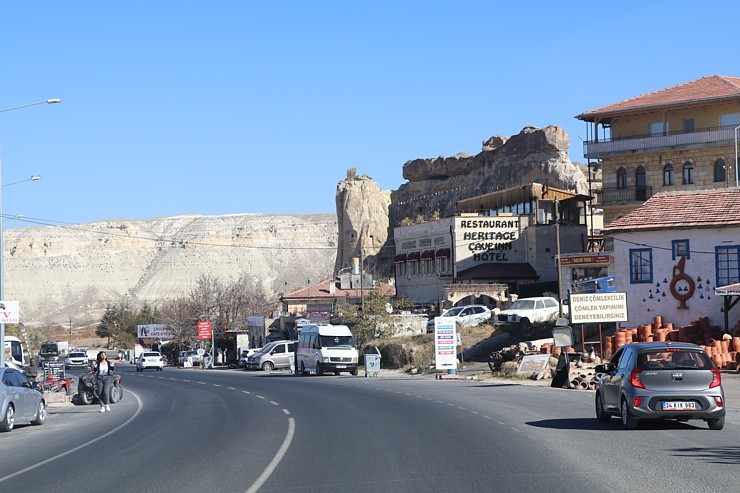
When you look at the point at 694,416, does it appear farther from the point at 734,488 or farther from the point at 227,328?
the point at 227,328

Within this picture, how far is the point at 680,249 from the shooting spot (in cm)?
4497

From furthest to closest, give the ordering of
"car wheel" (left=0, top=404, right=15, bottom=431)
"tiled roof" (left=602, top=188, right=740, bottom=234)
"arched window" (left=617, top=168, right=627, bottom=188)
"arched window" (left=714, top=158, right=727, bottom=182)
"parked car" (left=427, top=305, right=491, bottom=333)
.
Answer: "arched window" (left=617, top=168, right=627, bottom=188)
"arched window" (left=714, top=158, right=727, bottom=182)
"parked car" (left=427, top=305, right=491, bottom=333)
"tiled roof" (left=602, top=188, right=740, bottom=234)
"car wheel" (left=0, top=404, right=15, bottom=431)

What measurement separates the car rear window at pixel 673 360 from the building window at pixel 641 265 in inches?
1107

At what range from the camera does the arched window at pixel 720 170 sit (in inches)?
2598

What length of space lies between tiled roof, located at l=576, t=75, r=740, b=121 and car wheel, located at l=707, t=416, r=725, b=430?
5012cm

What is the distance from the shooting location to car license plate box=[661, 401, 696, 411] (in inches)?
711

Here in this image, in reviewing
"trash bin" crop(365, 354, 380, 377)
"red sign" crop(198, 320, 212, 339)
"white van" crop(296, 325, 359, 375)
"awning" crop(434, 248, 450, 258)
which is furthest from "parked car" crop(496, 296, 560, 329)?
"red sign" crop(198, 320, 212, 339)

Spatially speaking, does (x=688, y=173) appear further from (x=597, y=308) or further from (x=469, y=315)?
(x=597, y=308)

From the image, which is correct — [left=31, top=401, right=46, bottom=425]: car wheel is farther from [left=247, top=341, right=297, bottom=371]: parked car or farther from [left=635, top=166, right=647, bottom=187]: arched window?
[left=635, top=166, right=647, bottom=187]: arched window

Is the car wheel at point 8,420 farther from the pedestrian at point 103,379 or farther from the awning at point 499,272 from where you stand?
the awning at point 499,272

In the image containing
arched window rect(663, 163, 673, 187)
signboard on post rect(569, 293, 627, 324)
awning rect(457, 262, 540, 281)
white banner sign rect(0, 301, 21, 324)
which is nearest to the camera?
white banner sign rect(0, 301, 21, 324)

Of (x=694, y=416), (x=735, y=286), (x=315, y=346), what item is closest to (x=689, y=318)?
(x=735, y=286)

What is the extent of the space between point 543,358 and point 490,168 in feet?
231

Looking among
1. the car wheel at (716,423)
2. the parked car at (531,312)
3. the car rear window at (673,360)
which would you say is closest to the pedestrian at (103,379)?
the car rear window at (673,360)
